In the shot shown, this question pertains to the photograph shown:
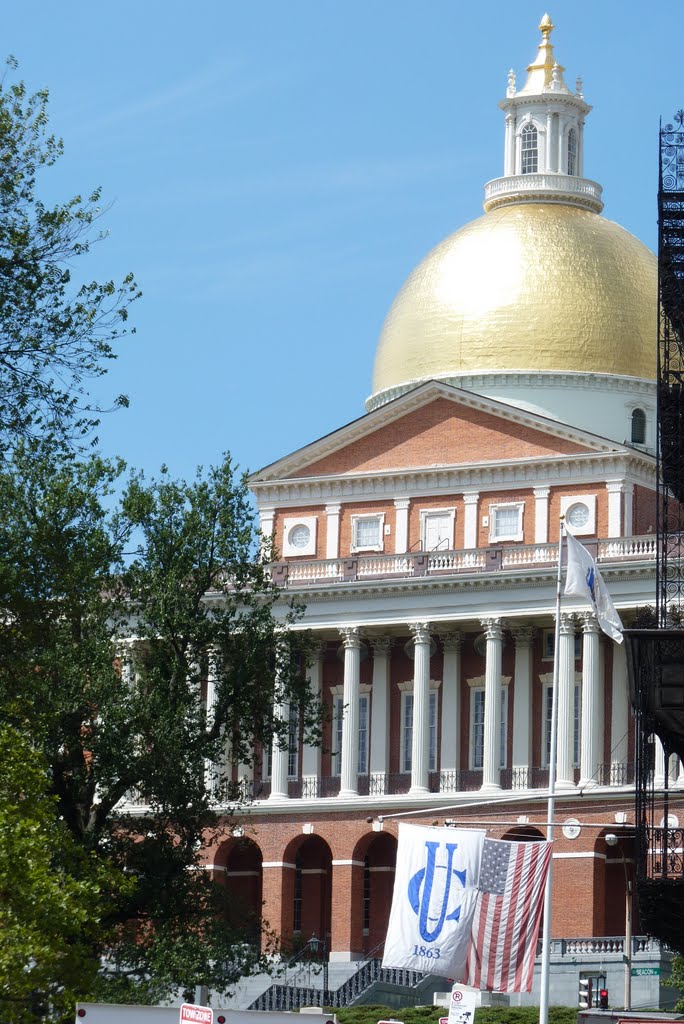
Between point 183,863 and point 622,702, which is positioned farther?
point 622,702

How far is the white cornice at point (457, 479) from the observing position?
313 ft

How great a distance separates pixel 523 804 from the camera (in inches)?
3664

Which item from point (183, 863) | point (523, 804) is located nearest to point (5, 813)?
point (183, 863)

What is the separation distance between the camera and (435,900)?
2024 inches

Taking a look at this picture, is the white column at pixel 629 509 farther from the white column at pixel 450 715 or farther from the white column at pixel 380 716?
the white column at pixel 380 716

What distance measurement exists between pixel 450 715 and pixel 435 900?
45.5 m

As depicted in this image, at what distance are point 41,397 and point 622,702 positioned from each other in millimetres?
53111

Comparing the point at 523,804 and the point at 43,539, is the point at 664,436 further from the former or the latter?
the point at 523,804

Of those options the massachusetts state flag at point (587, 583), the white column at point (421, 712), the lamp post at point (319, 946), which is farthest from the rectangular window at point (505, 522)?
the massachusetts state flag at point (587, 583)

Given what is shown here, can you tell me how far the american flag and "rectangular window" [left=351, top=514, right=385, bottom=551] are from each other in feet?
152

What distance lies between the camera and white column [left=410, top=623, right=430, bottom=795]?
312 feet

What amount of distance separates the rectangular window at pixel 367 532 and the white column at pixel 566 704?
883 centimetres

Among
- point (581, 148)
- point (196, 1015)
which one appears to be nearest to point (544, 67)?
point (581, 148)

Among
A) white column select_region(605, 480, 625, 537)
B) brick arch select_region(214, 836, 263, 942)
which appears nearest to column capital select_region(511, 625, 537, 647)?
white column select_region(605, 480, 625, 537)
